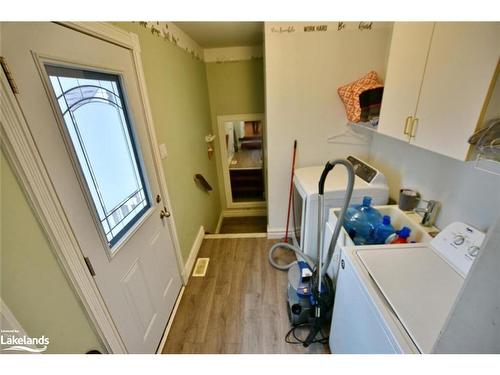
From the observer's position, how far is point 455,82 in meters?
0.92

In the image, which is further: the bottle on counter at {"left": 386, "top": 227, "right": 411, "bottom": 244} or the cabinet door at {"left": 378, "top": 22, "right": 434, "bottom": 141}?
the bottle on counter at {"left": 386, "top": 227, "right": 411, "bottom": 244}

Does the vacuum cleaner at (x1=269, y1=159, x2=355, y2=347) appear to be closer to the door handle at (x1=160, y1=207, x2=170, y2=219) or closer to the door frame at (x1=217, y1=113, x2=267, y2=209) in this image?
the door handle at (x1=160, y1=207, x2=170, y2=219)

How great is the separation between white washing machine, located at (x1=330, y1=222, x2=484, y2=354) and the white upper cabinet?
48cm

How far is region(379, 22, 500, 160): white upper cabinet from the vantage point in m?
0.81

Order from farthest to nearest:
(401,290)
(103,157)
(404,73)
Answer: (404,73)
(103,157)
(401,290)

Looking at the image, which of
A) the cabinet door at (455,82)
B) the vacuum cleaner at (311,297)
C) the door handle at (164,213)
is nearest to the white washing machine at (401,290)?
the vacuum cleaner at (311,297)

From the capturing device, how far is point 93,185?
1046mm

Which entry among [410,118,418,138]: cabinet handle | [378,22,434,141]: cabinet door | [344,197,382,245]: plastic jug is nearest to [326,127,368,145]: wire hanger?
[378,22,434,141]: cabinet door

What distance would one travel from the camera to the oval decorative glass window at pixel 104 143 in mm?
936

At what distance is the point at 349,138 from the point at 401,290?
181 cm

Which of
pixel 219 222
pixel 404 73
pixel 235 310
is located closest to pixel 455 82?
pixel 404 73

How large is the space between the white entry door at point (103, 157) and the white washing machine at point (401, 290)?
1.25m

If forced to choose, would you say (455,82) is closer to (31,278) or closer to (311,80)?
(311,80)

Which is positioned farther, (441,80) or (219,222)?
(219,222)
